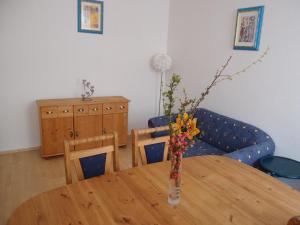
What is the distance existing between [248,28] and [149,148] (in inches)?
77.9

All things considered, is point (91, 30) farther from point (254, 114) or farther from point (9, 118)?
point (254, 114)

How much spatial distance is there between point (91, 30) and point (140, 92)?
1.32 m

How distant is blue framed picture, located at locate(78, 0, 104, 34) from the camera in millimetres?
3523

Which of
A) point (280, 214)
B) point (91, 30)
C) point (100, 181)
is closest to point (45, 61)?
point (91, 30)

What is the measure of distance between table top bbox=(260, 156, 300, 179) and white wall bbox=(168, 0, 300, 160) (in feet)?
0.45

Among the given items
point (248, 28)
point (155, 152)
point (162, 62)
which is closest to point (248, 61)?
point (248, 28)

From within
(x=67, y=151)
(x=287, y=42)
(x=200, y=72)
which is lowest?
(x=67, y=151)

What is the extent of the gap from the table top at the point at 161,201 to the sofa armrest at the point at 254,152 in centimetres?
65

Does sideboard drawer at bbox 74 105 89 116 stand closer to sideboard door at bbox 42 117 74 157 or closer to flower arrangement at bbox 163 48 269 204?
sideboard door at bbox 42 117 74 157

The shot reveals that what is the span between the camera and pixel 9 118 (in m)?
3.40

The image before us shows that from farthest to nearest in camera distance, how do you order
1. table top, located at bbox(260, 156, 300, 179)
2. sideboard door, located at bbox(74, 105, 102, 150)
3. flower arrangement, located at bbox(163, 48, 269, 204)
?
sideboard door, located at bbox(74, 105, 102, 150) < table top, located at bbox(260, 156, 300, 179) < flower arrangement, located at bbox(163, 48, 269, 204)

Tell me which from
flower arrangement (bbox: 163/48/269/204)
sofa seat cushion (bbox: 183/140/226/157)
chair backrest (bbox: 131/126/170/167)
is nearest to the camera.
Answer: flower arrangement (bbox: 163/48/269/204)

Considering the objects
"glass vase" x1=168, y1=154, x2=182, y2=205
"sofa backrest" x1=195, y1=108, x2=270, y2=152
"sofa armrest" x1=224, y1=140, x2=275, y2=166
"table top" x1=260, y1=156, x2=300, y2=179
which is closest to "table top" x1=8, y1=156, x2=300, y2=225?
"glass vase" x1=168, y1=154, x2=182, y2=205

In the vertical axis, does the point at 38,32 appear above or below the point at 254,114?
above
